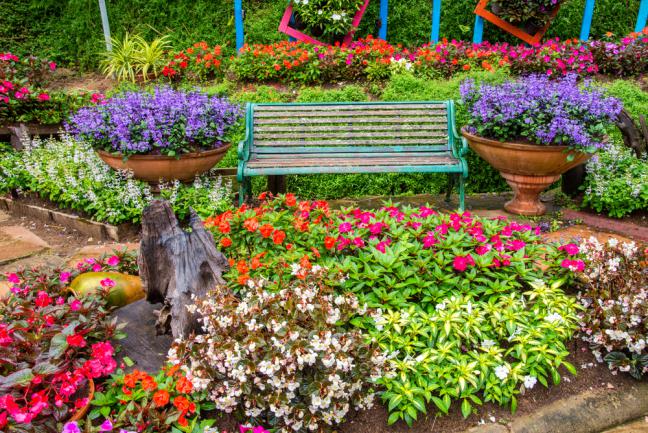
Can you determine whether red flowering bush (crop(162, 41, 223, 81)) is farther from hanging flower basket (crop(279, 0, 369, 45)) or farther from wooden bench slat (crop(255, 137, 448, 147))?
wooden bench slat (crop(255, 137, 448, 147))

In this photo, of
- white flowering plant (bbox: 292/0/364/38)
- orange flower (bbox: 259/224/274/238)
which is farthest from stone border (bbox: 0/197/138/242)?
white flowering plant (bbox: 292/0/364/38)

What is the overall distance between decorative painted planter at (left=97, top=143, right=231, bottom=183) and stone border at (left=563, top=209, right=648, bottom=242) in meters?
3.03

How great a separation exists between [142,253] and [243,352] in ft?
2.39

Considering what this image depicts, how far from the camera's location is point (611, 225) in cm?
444

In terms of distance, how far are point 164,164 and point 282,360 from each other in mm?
2679

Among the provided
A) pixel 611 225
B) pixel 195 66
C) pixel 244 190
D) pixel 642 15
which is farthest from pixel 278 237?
pixel 642 15

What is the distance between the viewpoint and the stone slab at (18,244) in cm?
388

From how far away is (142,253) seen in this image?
251 cm

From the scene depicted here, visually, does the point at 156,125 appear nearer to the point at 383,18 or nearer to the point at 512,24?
the point at 383,18

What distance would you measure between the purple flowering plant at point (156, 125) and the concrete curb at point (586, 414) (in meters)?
3.05

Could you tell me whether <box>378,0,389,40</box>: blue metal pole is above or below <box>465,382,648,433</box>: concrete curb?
above

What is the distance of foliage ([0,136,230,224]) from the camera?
4.23 m

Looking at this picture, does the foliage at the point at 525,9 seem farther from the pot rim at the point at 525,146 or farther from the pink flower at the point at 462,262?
the pink flower at the point at 462,262

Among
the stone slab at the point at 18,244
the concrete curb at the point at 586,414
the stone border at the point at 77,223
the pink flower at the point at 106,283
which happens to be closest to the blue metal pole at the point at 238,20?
the stone border at the point at 77,223
